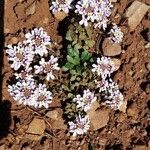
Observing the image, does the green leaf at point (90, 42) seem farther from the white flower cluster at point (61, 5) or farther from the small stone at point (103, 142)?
the small stone at point (103, 142)

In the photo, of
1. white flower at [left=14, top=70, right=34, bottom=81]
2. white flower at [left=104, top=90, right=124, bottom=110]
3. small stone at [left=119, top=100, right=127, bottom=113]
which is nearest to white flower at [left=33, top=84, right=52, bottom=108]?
white flower at [left=14, top=70, right=34, bottom=81]

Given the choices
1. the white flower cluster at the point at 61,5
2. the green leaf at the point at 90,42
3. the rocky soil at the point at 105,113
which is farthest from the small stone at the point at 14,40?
the green leaf at the point at 90,42

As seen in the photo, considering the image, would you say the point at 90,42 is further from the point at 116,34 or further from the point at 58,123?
the point at 58,123

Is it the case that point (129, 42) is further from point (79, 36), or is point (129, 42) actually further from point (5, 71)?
point (5, 71)

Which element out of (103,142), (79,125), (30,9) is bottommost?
(103,142)

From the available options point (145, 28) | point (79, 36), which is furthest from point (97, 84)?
point (145, 28)

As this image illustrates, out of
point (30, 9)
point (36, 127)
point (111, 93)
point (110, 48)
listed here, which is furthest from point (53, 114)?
point (30, 9)
